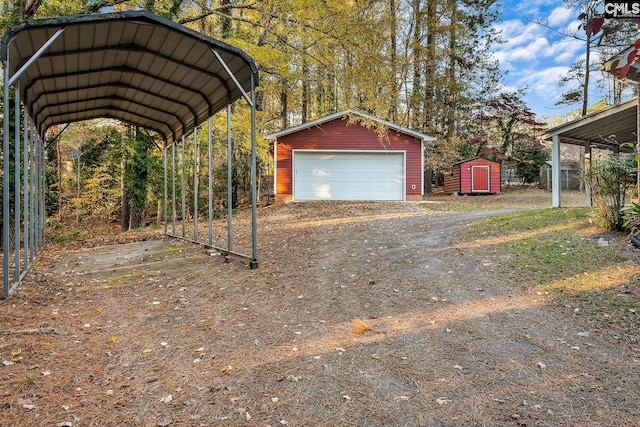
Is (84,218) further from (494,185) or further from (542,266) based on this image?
(494,185)

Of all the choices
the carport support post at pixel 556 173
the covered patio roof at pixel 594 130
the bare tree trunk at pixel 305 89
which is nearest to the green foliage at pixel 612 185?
the covered patio roof at pixel 594 130

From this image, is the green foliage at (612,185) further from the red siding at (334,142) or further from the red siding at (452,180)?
the red siding at (452,180)

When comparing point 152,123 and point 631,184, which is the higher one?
point 152,123

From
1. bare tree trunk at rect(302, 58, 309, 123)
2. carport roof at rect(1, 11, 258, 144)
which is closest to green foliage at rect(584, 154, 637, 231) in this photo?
carport roof at rect(1, 11, 258, 144)

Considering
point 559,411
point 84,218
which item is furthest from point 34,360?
point 84,218

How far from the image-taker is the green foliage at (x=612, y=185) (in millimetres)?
6500

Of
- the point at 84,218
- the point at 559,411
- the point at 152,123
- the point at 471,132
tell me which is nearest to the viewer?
the point at 559,411

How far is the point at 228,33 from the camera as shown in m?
13.9

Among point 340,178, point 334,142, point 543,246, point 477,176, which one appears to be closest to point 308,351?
point 543,246

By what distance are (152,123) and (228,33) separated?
198 inches

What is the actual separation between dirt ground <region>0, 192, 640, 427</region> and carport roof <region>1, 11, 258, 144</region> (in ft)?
9.28

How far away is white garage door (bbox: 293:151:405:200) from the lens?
16312 mm

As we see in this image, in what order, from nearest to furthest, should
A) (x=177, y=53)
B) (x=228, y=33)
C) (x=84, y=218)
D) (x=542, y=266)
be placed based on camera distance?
1. (x=542, y=266)
2. (x=177, y=53)
3. (x=228, y=33)
4. (x=84, y=218)

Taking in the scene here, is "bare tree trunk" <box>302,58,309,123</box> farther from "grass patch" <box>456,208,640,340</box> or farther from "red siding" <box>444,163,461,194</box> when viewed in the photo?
"red siding" <box>444,163,461,194</box>
